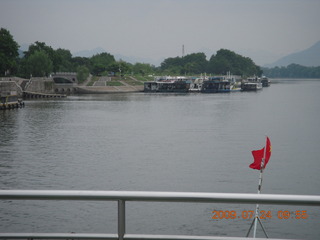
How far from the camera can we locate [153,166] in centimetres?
2820

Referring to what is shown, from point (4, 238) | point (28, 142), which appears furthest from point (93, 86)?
point (4, 238)

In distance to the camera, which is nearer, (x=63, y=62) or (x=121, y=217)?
(x=121, y=217)

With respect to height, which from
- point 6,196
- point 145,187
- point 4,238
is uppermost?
point 6,196

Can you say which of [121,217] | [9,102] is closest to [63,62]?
[9,102]

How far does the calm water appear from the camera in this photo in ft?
55.6

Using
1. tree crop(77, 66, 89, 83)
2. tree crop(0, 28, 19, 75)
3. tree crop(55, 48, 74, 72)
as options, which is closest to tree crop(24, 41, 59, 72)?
tree crop(55, 48, 74, 72)

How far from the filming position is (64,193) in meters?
3.42

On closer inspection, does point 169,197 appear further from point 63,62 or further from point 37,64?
point 63,62

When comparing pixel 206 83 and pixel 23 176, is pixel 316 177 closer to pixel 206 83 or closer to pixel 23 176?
pixel 23 176

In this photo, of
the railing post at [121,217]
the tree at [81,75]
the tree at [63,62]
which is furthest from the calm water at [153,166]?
the tree at [81,75]

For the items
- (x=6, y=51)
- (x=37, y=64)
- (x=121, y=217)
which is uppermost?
(x=6, y=51)

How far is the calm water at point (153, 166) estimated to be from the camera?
1694cm

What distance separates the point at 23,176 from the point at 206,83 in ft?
381
